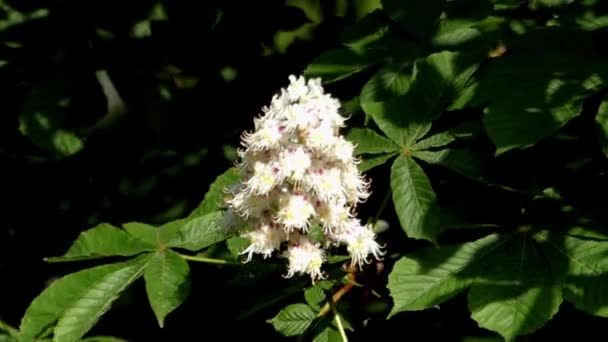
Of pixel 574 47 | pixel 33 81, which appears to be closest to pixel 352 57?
pixel 574 47

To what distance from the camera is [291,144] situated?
1.75 meters

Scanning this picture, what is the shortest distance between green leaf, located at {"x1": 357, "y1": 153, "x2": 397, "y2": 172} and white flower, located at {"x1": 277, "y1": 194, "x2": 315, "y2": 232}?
0.31m

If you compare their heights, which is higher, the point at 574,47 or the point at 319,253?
the point at 574,47

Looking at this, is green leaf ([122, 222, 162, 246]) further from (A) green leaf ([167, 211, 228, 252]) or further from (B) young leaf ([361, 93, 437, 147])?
(B) young leaf ([361, 93, 437, 147])

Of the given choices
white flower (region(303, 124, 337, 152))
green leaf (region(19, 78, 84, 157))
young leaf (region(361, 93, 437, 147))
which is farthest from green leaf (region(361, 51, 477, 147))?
green leaf (region(19, 78, 84, 157))

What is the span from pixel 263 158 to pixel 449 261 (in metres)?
0.49

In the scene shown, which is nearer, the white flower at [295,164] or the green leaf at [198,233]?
the white flower at [295,164]

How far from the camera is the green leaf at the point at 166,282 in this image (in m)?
2.04

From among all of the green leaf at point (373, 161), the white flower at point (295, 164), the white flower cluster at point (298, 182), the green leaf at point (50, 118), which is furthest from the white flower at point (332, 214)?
the green leaf at point (50, 118)

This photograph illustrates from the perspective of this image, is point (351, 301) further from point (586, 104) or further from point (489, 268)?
point (586, 104)

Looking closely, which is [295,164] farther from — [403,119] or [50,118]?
[50,118]

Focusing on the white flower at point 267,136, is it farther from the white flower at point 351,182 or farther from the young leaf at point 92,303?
the young leaf at point 92,303

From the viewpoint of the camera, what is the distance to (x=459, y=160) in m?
2.03

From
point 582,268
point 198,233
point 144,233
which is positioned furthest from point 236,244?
point 582,268
